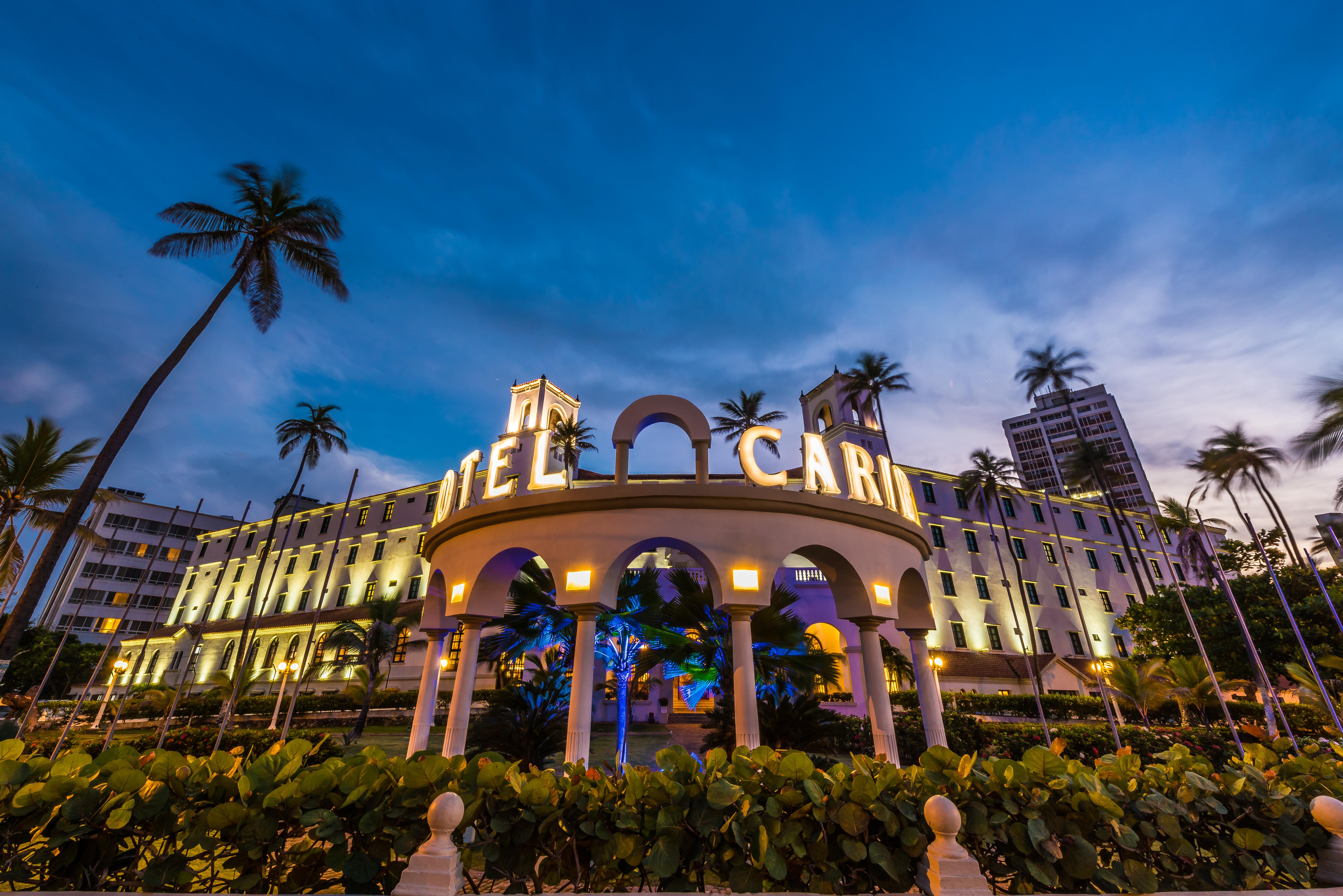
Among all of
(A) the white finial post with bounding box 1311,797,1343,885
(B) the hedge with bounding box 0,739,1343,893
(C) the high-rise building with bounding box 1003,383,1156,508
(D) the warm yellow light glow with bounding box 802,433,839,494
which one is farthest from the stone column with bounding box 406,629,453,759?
(C) the high-rise building with bounding box 1003,383,1156,508

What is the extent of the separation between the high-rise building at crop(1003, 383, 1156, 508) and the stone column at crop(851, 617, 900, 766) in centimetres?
10369

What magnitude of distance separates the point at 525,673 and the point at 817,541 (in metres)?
28.6

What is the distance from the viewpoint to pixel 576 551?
11.3 metres

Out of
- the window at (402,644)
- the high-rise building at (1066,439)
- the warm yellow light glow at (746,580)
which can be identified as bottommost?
the warm yellow light glow at (746,580)

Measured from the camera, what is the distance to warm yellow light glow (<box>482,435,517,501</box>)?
40.7ft

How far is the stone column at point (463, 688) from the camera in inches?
454

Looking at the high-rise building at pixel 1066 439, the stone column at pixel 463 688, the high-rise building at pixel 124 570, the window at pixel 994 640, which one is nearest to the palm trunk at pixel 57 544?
the stone column at pixel 463 688

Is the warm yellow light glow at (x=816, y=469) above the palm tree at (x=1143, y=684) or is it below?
above

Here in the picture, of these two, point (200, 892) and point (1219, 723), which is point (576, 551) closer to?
point (200, 892)

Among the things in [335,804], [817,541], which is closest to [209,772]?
[335,804]

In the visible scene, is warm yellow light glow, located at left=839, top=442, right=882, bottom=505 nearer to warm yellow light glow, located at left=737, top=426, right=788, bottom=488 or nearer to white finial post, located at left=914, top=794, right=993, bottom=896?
warm yellow light glow, located at left=737, top=426, right=788, bottom=488

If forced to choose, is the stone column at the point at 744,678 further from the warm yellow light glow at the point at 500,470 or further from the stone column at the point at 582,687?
the warm yellow light glow at the point at 500,470

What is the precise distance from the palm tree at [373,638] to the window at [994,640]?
3960cm

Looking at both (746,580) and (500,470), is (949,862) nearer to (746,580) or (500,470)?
(746,580)
